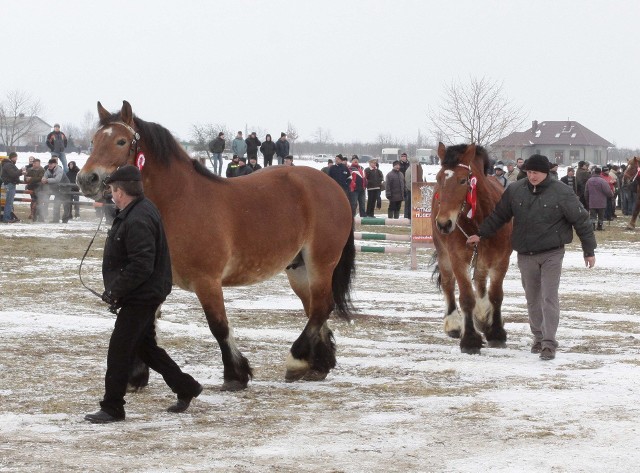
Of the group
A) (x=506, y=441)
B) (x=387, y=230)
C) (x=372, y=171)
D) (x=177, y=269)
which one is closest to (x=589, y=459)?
(x=506, y=441)

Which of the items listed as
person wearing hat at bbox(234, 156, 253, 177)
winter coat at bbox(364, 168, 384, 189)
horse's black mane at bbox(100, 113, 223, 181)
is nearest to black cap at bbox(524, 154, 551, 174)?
horse's black mane at bbox(100, 113, 223, 181)

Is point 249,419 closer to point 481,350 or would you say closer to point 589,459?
point 589,459

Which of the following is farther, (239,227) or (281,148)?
(281,148)

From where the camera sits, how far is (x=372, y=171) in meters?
31.5

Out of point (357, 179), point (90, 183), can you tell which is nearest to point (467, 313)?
point (90, 183)

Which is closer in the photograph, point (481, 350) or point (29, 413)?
point (29, 413)

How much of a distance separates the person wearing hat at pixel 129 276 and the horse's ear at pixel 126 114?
1136 millimetres

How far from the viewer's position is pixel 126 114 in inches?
307

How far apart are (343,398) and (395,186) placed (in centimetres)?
2215

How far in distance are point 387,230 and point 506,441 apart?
21.7m

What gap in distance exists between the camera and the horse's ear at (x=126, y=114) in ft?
25.4

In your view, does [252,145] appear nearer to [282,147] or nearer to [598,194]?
[282,147]

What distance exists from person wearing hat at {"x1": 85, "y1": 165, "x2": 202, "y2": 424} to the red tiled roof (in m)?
101

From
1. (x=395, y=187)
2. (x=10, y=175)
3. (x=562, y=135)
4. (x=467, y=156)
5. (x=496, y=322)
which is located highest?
(x=562, y=135)
